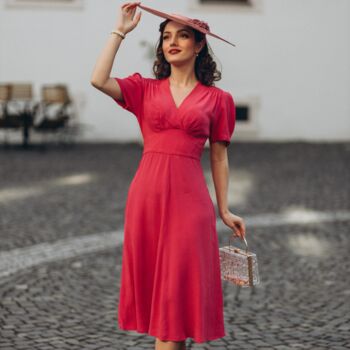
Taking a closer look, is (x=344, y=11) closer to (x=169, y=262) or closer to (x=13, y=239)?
(x=13, y=239)

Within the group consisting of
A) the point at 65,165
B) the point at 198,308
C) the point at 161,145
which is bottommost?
the point at 65,165

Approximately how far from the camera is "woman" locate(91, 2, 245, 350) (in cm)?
382

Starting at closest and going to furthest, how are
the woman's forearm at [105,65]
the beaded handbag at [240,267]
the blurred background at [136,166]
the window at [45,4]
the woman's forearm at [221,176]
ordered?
1. the woman's forearm at [105,65]
2. the beaded handbag at [240,267]
3. the woman's forearm at [221,176]
4. the blurred background at [136,166]
5. the window at [45,4]

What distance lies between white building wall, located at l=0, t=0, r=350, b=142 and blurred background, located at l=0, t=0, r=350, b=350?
0.02 metres

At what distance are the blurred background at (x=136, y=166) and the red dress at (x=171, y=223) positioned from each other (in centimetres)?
125

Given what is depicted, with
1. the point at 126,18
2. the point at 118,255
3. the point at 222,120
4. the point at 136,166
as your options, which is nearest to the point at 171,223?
the point at 222,120

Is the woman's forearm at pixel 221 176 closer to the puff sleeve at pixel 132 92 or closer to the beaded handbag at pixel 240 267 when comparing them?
the beaded handbag at pixel 240 267

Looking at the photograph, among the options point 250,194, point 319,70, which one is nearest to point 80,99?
point 319,70

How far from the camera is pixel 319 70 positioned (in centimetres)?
1836

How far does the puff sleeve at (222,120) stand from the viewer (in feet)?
12.9

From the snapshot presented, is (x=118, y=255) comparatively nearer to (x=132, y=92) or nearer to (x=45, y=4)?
(x=132, y=92)

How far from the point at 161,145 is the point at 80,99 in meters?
14.2

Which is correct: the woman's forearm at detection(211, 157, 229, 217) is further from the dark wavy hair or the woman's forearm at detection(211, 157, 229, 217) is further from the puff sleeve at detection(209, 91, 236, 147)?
the dark wavy hair

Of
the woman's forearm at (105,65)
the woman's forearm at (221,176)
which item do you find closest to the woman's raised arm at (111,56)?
the woman's forearm at (105,65)
